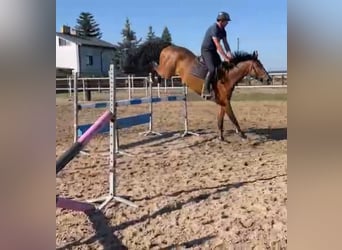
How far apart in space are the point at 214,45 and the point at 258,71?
0.62 ft

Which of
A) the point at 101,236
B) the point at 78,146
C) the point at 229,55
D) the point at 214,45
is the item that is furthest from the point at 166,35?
the point at 101,236

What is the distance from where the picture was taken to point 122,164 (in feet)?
6.86

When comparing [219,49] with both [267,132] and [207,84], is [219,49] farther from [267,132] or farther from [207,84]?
[267,132]

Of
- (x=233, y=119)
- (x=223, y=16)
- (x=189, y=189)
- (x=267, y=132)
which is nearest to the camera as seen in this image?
(x=223, y=16)

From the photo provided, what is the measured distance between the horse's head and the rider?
0.13 meters

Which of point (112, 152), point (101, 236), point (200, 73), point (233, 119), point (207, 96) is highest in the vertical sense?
point (200, 73)

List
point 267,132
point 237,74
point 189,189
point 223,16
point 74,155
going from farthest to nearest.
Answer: point 267,132 → point 237,74 → point 189,189 → point 223,16 → point 74,155

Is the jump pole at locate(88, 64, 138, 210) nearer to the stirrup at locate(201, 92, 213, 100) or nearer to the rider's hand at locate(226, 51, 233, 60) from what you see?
the rider's hand at locate(226, 51, 233, 60)

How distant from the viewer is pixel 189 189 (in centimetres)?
164

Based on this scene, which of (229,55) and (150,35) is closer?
(150,35)

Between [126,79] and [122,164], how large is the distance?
0.49 m
